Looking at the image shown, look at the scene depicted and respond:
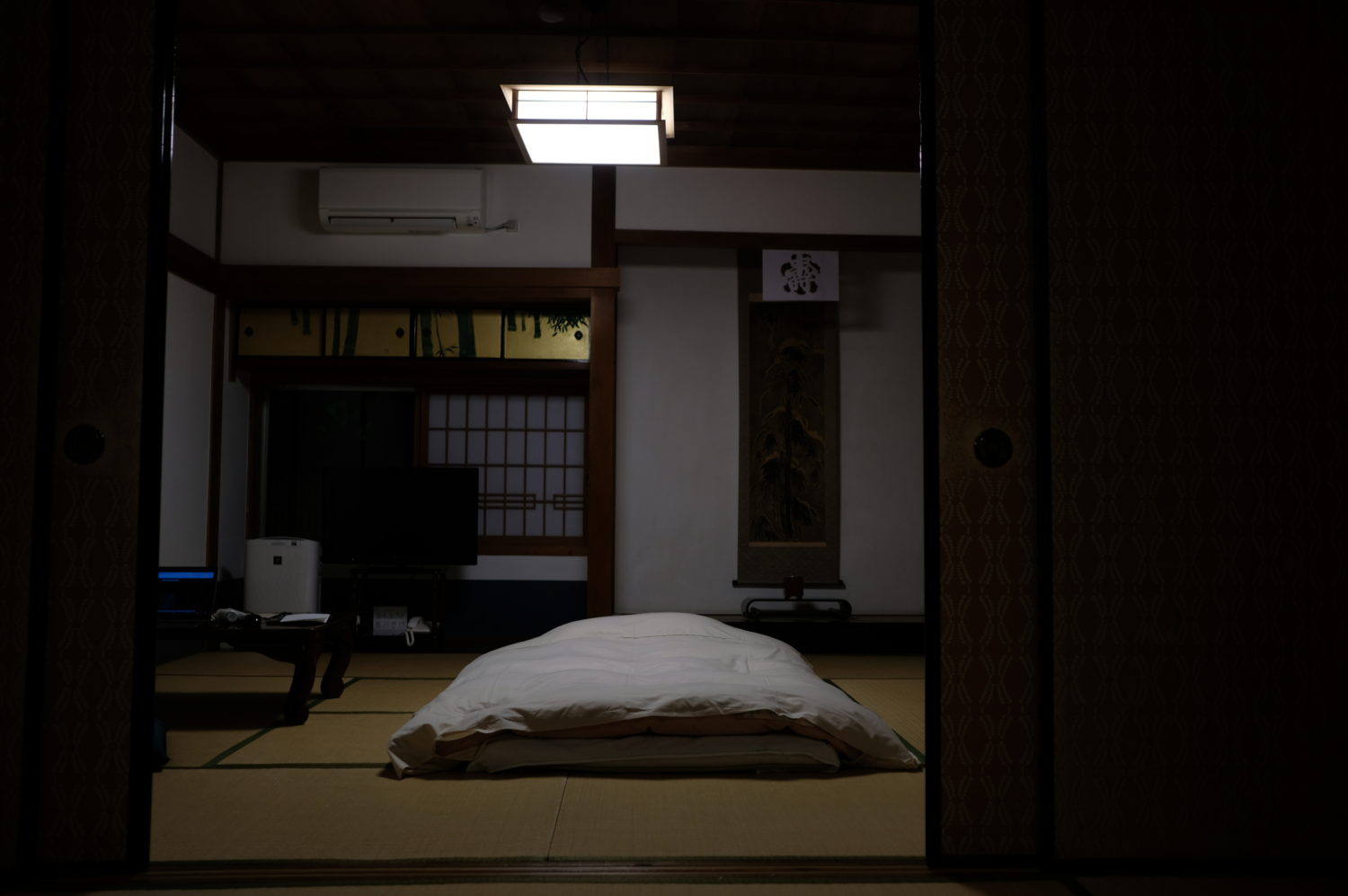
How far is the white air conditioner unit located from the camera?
5797 mm

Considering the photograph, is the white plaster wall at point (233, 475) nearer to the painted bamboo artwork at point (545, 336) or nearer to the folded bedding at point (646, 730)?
the painted bamboo artwork at point (545, 336)

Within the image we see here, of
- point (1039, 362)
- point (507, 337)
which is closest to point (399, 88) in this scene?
point (507, 337)

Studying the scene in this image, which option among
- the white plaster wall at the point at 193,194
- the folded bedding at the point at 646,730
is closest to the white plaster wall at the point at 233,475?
the white plaster wall at the point at 193,194

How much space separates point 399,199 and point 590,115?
205cm

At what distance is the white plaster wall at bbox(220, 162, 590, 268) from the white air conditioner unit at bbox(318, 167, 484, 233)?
0.29 ft

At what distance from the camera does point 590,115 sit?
167 inches

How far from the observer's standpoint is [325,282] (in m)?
5.81

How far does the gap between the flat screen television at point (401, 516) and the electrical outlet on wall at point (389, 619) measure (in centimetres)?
28

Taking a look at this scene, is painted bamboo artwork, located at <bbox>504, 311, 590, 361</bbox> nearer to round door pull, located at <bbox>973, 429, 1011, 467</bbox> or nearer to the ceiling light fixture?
the ceiling light fixture

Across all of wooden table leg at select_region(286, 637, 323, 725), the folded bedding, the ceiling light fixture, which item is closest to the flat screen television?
wooden table leg at select_region(286, 637, 323, 725)

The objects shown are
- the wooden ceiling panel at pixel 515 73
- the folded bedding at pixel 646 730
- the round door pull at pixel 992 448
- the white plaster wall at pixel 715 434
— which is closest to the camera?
the round door pull at pixel 992 448

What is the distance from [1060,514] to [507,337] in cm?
433

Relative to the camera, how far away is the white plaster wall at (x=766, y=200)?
5977 millimetres

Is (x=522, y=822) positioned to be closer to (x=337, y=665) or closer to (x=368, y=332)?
(x=337, y=665)
